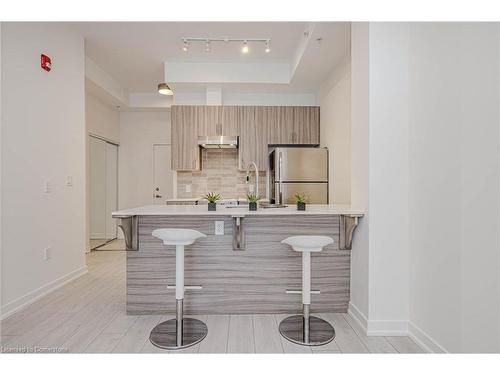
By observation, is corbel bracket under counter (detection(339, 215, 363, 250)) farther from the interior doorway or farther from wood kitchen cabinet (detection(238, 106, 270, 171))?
the interior doorway

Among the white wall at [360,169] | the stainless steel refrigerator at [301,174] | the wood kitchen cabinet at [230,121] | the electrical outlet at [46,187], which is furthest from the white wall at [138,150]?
the white wall at [360,169]

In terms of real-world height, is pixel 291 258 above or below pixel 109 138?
below

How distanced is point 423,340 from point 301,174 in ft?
8.77

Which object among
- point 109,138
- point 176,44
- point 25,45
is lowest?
point 109,138

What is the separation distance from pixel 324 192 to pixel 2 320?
12.7ft

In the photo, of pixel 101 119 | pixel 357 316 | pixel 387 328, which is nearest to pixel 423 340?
pixel 387 328

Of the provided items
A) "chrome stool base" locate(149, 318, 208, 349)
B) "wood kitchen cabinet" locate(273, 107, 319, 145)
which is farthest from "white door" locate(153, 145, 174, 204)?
"chrome stool base" locate(149, 318, 208, 349)

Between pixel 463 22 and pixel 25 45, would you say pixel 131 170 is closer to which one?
pixel 25 45

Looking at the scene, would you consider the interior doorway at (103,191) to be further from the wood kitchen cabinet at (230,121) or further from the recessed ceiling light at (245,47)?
the recessed ceiling light at (245,47)

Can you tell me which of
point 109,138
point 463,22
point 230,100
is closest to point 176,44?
point 230,100

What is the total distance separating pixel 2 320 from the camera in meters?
2.37

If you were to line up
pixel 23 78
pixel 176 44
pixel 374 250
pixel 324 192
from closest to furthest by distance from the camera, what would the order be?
pixel 374 250 < pixel 23 78 < pixel 176 44 < pixel 324 192

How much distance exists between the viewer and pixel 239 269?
8.21 feet

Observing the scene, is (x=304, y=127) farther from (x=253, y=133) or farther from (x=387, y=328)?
(x=387, y=328)
